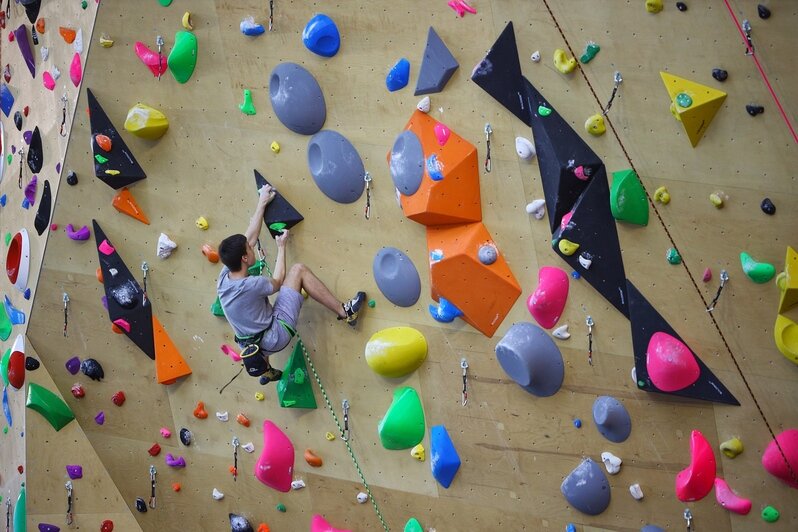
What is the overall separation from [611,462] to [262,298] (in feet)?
5.78

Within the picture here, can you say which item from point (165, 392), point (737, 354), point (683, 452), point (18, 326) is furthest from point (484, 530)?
point (18, 326)

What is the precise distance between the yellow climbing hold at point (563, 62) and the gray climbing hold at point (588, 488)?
1.71 m

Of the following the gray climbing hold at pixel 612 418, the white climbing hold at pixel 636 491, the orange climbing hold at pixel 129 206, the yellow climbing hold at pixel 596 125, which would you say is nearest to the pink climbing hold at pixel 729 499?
the white climbing hold at pixel 636 491

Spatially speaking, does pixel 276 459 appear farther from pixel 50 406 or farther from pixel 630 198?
pixel 630 198

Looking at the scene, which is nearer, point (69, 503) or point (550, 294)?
point (550, 294)

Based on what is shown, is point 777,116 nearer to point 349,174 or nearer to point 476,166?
point 476,166

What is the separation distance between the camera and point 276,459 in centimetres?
616

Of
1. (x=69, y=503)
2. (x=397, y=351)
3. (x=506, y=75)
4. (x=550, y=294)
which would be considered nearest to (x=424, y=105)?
(x=506, y=75)

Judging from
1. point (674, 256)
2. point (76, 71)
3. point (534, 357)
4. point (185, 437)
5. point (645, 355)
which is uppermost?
point (674, 256)

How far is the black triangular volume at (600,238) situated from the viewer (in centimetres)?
510

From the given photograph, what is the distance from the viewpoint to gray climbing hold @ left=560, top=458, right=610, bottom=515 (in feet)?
17.5

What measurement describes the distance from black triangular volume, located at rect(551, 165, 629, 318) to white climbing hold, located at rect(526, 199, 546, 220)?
140 millimetres

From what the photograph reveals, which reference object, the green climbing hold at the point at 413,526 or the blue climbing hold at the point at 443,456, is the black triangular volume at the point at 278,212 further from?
the green climbing hold at the point at 413,526

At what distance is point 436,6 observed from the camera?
5340 millimetres
